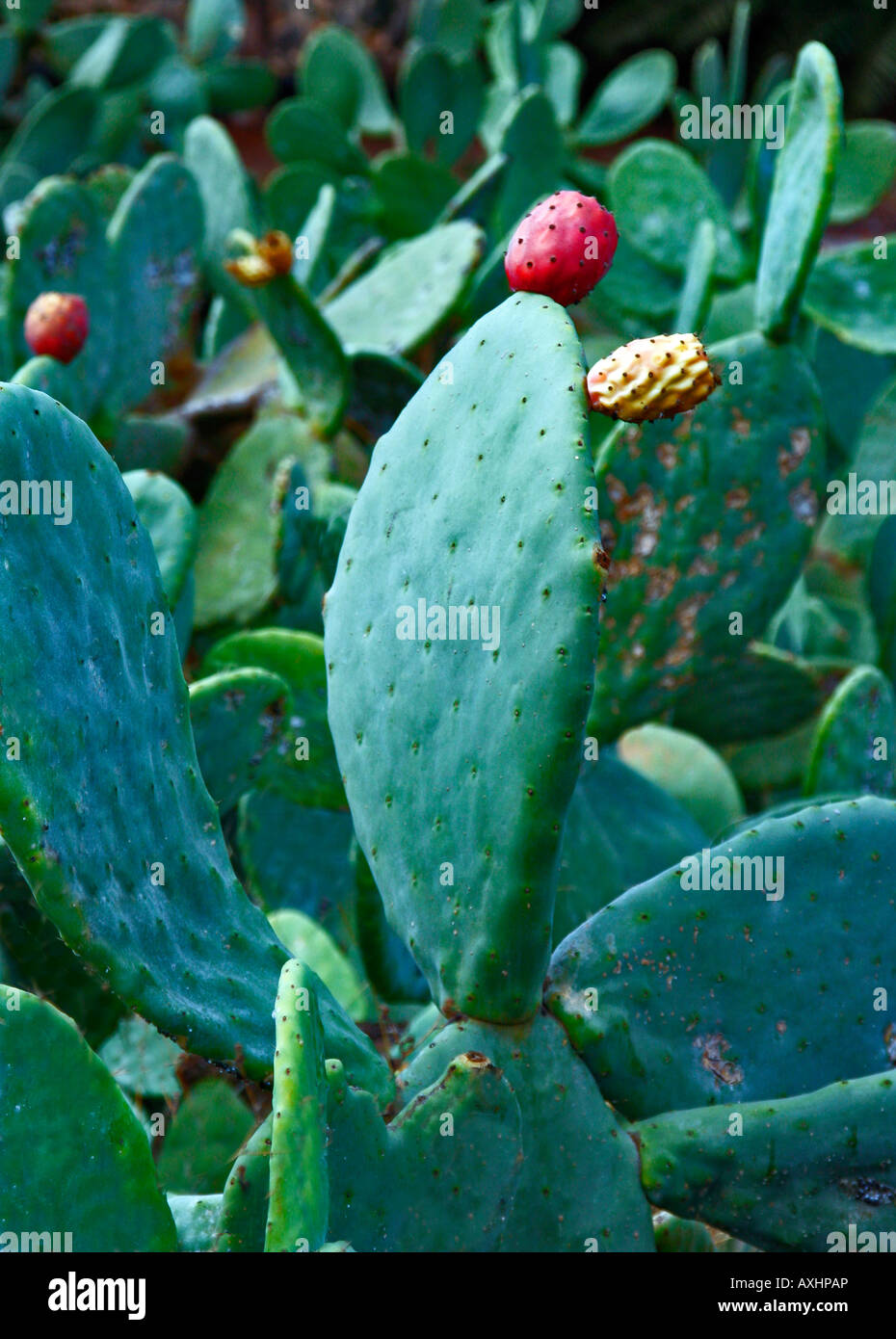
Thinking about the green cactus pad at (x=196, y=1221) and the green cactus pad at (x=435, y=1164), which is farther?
the green cactus pad at (x=196, y=1221)

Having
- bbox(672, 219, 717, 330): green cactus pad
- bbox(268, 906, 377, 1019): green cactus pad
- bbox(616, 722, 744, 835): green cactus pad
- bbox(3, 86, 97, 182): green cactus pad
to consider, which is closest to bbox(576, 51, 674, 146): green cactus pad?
bbox(3, 86, 97, 182): green cactus pad

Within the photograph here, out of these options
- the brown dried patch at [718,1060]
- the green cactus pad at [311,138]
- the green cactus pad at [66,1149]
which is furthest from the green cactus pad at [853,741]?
the green cactus pad at [311,138]

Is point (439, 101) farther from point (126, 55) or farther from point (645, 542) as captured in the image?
point (645, 542)

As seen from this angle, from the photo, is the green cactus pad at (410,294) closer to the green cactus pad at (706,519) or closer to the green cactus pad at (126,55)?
the green cactus pad at (706,519)

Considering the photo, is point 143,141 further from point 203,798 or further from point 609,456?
point 203,798

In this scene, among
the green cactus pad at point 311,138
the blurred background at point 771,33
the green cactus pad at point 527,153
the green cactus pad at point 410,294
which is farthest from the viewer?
the blurred background at point 771,33

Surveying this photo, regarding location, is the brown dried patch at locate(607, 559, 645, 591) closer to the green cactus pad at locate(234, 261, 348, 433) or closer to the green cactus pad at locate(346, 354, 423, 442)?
the green cactus pad at locate(346, 354, 423, 442)
